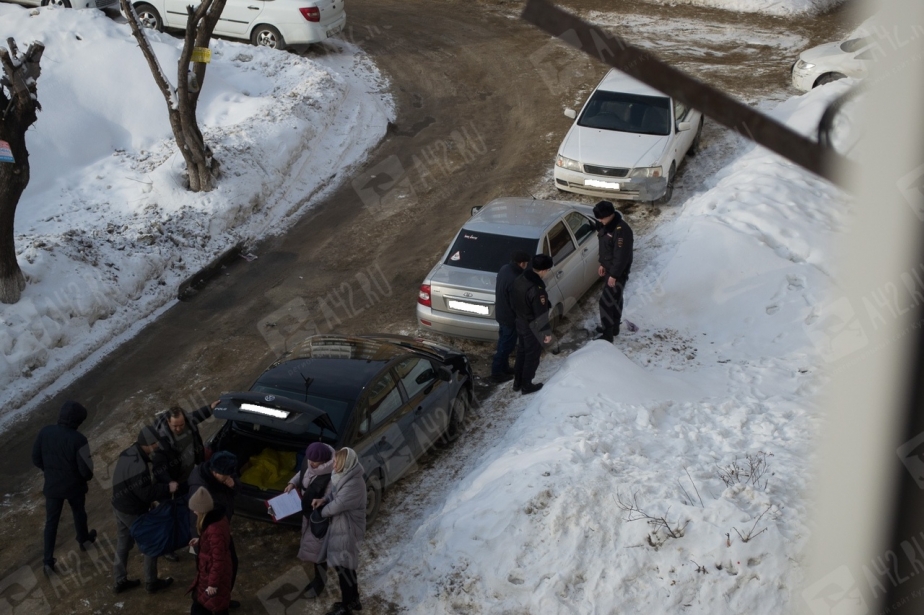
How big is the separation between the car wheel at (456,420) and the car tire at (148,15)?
15.5m

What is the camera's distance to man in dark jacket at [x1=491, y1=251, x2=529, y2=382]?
9.22m

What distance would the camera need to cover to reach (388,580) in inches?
275

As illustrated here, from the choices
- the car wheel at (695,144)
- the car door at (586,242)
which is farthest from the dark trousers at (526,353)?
the car wheel at (695,144)

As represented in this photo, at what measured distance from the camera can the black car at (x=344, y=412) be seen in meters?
7.20

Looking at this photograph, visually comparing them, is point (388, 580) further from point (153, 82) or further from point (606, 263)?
point (153, 82)

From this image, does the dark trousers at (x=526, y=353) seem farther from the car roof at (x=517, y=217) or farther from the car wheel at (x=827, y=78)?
the car wheel at (x=827, y=78)

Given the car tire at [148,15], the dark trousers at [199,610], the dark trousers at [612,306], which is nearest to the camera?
the dark trousers at [199,610]

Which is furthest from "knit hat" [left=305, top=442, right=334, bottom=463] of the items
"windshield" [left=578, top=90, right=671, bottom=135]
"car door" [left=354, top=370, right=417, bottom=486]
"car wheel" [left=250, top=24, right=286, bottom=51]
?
"car wheel" [left=250, top=24, right=286, bottom=51]

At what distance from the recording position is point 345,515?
6375 millimetres

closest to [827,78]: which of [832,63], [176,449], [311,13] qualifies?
[832,63]

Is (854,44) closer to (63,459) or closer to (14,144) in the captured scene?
(14,144)

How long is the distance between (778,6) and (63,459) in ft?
74.6

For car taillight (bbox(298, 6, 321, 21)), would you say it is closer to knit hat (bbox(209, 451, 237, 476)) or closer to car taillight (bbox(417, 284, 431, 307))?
car taillight (bbox(417, 284, 431, 307))

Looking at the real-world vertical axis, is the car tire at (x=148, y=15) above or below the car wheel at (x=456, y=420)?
above
